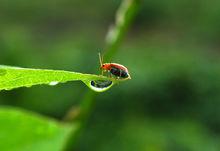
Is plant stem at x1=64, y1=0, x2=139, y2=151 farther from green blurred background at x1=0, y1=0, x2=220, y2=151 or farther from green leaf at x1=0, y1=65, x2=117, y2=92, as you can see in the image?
green blurred background at x1=0, y1=0, x2=220, y2=151

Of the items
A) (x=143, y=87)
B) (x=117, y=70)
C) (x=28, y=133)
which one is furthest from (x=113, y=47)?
(x=143, y=87)

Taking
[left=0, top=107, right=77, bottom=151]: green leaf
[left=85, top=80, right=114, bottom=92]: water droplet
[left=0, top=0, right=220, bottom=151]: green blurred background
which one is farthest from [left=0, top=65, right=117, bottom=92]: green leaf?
[left=0, top=0, right=220, bottom=151]: green blurred background

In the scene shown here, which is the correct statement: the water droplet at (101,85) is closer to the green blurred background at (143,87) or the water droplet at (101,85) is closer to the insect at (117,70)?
the insect at (117,70)

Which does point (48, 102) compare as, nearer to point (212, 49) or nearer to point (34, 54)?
point (34, 54)

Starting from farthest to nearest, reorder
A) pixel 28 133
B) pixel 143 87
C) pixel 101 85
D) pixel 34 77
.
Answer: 1. pixel 143 87
2. pixel 28 133
3. pixel 101 85
4. pixel 34 77

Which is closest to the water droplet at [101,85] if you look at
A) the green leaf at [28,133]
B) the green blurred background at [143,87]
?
the green leaf at [28,133]

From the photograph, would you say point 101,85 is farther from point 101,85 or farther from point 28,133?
→ point 28,133

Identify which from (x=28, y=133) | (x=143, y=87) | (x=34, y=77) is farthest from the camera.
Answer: (x=143, y=87)
